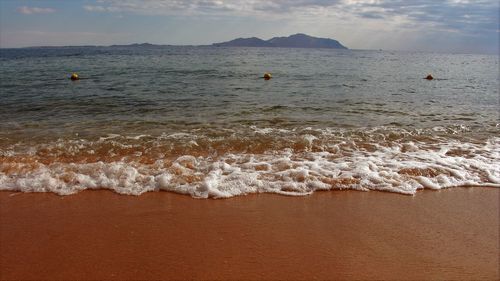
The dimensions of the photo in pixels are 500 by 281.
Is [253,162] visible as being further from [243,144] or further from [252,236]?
[252,236]

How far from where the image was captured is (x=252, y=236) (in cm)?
441

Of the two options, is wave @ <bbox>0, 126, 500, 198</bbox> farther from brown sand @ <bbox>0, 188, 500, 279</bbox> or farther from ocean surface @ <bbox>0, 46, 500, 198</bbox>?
brown sand @ <bbox>0, 188, 500, 279</bbox>

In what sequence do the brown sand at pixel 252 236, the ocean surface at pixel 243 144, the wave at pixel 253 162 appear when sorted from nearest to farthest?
the brown sand at pixel 252 236 < the wave at pixel 253 162 < the ocean surface at pixel 243 144

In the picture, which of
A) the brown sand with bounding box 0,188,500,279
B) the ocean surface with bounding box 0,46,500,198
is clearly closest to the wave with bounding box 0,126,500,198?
the ocean surface with bounding box 0,46,500,198

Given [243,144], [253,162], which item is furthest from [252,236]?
[243,144]

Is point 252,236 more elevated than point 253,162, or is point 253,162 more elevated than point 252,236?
point 253,162

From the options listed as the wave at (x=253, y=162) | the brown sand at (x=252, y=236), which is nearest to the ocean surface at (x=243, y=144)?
the wave at (x=253, y=162)

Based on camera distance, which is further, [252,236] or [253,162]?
[253,162]

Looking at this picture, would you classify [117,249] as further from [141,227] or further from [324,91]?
[324,91]

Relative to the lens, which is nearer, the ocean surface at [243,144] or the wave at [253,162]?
the wave at [253,162]

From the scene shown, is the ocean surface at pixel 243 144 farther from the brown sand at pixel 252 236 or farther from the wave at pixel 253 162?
the brown sand at pixel 252 236

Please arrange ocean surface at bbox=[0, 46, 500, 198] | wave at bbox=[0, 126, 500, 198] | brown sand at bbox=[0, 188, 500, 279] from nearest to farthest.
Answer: brown sand at bbox=[0, 188, 500, 279] < wave at bbox=[0, 126, 500, 198] < ocean surface at bbox=[0, 46, 500, 198]

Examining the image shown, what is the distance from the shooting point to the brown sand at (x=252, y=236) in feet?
12.5

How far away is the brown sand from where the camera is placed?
3.79 m
